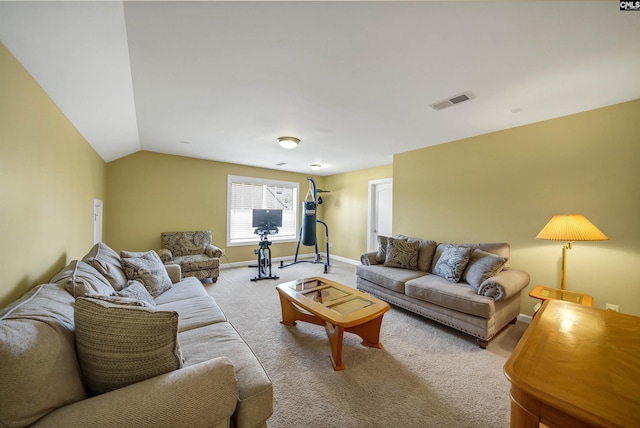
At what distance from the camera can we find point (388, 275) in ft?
9.97

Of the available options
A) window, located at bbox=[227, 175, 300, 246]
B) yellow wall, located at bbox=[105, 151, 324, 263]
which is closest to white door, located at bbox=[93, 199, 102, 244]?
yellow wall, located at bbox=[105, 151, 324, 263]

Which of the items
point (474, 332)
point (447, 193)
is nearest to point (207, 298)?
point (474, 332)

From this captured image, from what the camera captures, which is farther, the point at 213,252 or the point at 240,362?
the point at 213,252

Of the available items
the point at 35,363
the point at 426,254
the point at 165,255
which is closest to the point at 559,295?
the point at 426,254

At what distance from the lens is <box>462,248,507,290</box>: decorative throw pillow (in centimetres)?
247

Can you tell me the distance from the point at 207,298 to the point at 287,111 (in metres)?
2.07

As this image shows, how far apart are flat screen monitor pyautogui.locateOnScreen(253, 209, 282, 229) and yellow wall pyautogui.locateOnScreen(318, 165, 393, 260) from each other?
1913 millimetres

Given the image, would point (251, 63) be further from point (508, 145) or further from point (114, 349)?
point (508, 145)

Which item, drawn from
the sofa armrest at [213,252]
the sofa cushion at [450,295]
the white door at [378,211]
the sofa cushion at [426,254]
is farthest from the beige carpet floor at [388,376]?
the white door at [378,211]

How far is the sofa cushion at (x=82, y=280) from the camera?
1.36 m

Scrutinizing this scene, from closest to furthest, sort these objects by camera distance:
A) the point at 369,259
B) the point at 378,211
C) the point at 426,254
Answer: the point at 426,254 → the point at 369,259 → the point at 378,211

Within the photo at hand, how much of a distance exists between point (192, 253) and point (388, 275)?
11.9 feet

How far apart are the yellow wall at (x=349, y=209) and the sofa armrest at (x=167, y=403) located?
186 inches

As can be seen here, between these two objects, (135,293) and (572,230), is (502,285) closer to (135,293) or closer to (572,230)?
(572,230)
